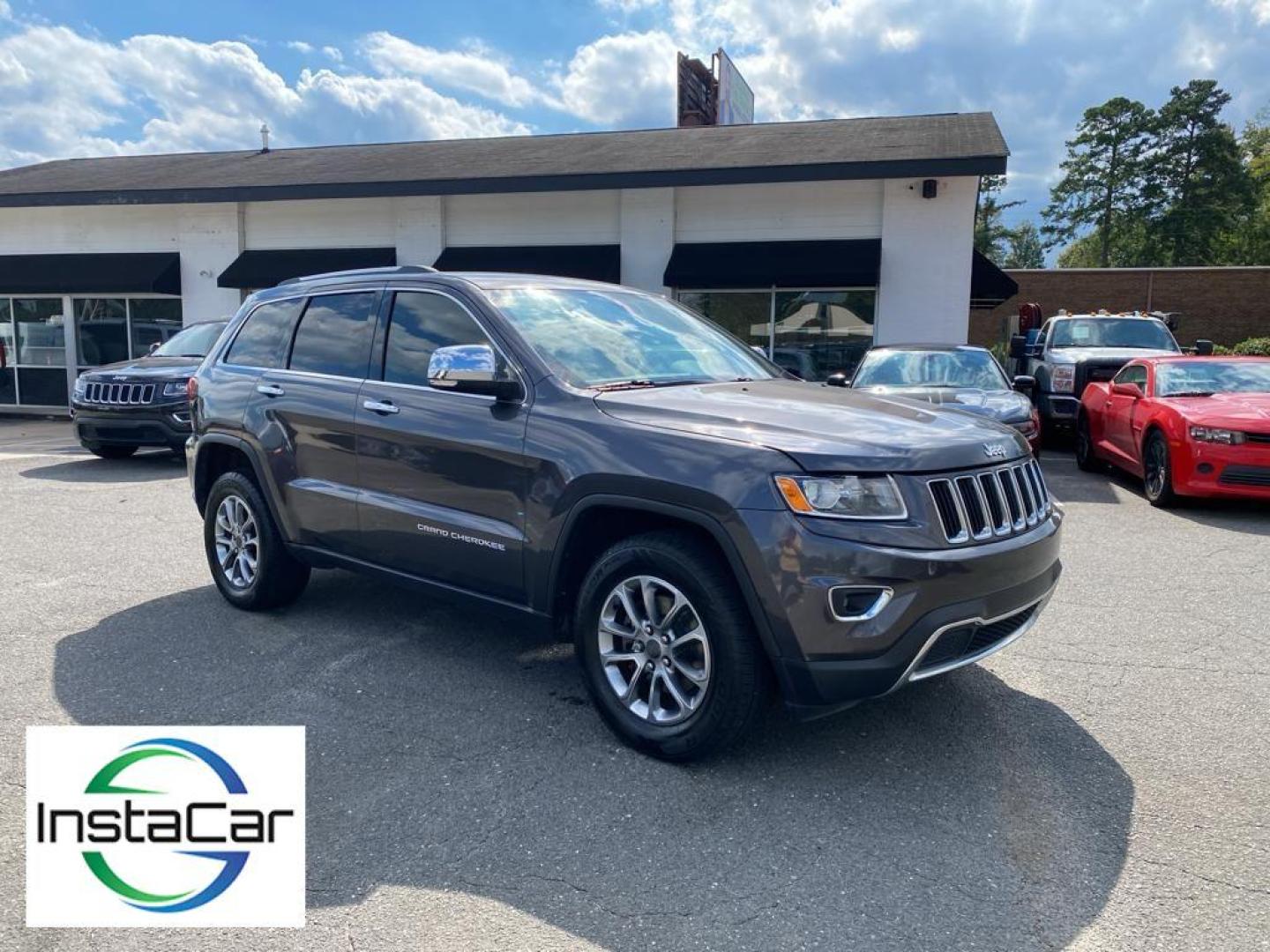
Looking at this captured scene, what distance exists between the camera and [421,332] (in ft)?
14.4

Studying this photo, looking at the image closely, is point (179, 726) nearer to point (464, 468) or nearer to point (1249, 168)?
point (464, 468)

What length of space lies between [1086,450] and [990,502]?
902 cm

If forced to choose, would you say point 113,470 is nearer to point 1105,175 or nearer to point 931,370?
point 931,370

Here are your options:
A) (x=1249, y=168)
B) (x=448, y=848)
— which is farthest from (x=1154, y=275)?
(x=448, y=848)

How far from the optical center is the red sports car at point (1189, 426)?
26.5ft

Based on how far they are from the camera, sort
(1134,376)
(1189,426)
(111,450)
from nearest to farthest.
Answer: (1189,426) < (1134,376) < (111,450)

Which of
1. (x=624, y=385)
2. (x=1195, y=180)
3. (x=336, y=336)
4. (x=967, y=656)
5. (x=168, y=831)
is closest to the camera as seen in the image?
(x=168, y=831)

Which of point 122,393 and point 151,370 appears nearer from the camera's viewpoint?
point 122,393

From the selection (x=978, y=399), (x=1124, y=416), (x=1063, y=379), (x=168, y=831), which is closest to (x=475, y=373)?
(x=168, y=831)

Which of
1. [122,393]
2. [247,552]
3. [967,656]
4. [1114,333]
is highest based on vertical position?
[1114,333]

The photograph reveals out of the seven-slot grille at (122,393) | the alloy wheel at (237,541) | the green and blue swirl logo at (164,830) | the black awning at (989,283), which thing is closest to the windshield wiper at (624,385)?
the green and blue swirl logo at (164,830)

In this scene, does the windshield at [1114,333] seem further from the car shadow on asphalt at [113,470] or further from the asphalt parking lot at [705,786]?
the car shadow on asphalt at [113,470]

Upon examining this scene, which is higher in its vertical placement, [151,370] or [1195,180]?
[1195,180]

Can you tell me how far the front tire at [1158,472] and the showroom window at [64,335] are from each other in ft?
59.1
